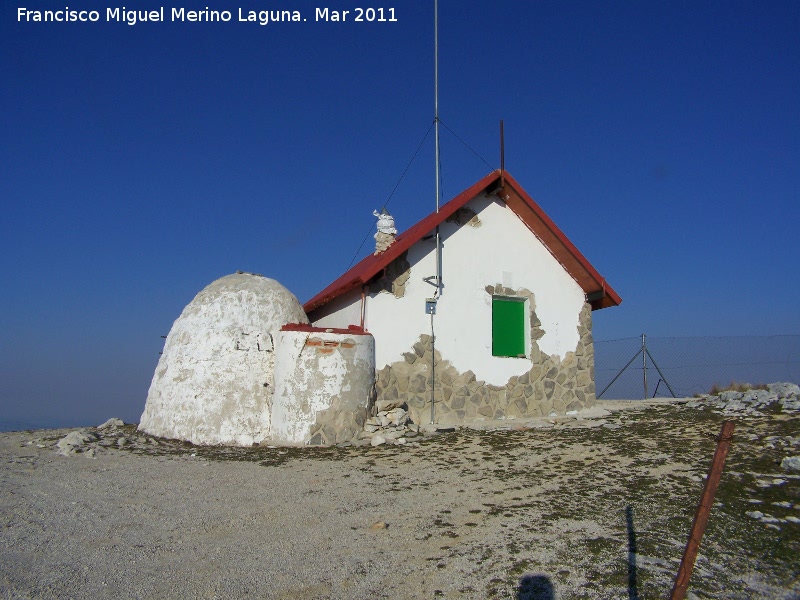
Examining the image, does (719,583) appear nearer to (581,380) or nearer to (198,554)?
(198,554)

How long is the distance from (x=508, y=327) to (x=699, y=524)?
398 inches

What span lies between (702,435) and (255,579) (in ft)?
24.6

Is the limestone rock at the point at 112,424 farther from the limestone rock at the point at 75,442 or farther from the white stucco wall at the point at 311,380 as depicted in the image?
the white stucco wall at the point at 311,380

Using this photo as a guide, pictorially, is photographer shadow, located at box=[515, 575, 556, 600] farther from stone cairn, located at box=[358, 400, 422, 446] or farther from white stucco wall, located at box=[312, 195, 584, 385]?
white stucco wall, located at box=[312, 195, 584, 385]

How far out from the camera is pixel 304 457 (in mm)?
9070

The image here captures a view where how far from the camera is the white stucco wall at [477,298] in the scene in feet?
38.8

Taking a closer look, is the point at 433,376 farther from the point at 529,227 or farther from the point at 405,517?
the point at 405,517

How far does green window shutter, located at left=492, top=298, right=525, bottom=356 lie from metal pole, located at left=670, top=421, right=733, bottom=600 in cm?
954

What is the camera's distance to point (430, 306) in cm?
1223

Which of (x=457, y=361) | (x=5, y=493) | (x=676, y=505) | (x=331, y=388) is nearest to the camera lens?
(x=676, y=505)

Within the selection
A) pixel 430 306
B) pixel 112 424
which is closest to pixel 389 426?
pixel 430 306

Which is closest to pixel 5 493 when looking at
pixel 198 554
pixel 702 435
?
pixel 198 554

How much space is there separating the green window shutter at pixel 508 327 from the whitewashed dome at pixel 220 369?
4.29 meters

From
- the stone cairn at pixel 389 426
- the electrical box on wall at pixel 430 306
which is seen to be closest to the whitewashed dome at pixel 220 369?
the stone cairn at pixel 389 426
